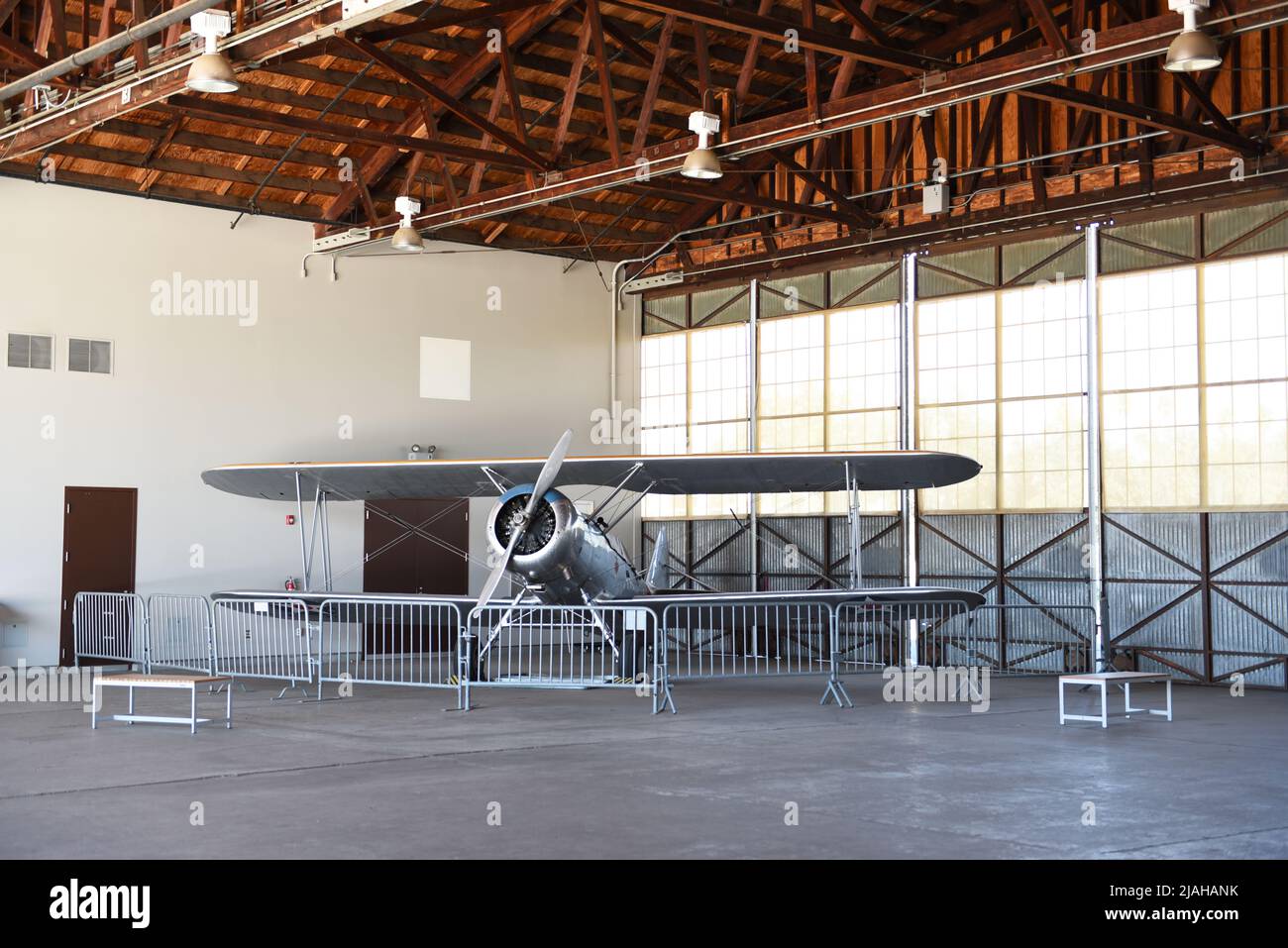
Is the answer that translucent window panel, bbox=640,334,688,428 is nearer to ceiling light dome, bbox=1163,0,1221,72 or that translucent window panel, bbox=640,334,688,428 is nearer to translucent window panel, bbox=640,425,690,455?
translucent window panel, bbox=640,425,690,455

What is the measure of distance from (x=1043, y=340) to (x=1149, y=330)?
1.52m

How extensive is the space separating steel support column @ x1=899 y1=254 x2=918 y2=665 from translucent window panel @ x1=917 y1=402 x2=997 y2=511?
0.16m

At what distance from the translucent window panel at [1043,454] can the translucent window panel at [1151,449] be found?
1.35 feet

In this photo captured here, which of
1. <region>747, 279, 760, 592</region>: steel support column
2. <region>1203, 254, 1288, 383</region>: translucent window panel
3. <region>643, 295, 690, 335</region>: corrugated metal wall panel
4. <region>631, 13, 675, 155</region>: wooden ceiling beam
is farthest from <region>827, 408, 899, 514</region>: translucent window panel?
<region>631, 13, 675, 155</region>: wooden ceiling beam

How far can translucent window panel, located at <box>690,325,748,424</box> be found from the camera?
21.8 meters

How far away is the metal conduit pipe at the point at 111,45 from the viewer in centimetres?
1024

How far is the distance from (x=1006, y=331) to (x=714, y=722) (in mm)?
9345

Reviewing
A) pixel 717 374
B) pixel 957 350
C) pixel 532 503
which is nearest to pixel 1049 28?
pixel 532 503

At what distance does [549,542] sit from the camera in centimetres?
1309

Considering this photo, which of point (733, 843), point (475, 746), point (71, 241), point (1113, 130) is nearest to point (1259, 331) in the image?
point (1113, 130)

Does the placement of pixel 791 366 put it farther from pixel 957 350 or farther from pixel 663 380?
pixel 957 350

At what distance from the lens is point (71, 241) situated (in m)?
17.0

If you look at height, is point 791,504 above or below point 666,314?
below

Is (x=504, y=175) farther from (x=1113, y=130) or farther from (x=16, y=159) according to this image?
(x=1113, y=130)
